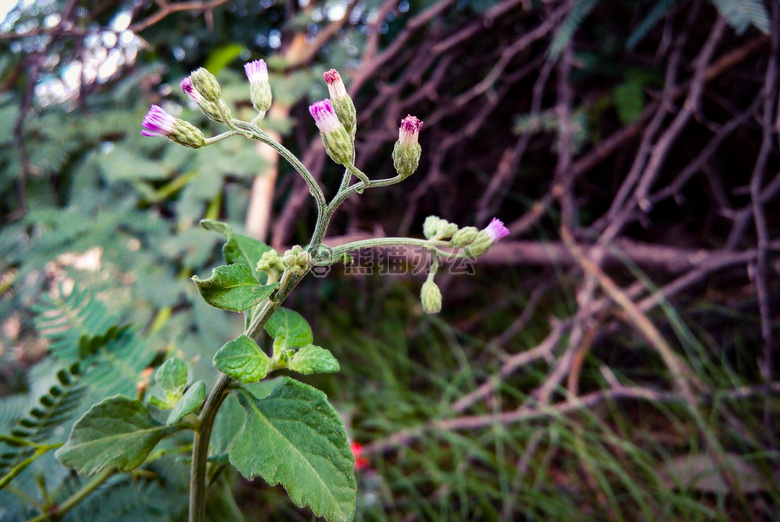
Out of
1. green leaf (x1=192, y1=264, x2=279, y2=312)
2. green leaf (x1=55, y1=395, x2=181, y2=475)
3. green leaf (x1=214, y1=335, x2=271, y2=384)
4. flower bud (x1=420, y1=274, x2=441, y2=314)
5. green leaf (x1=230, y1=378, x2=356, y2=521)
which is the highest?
green leaf (x1=192, y1=264, x2=279, y2=312)

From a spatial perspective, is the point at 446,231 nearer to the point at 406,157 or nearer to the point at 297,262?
the point at 406,157

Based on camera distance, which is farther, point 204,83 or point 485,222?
point 485,222

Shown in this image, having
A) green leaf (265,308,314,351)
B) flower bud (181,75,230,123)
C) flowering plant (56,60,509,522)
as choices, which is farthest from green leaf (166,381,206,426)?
flower bud (181,75,230,123)

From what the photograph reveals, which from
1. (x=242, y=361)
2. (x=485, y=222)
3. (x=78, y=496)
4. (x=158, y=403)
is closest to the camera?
(x=242, y=361)

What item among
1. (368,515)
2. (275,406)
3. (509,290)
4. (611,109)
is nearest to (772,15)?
(611,109)

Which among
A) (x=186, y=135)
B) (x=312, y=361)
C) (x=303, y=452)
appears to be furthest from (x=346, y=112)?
(x=303, y=452)

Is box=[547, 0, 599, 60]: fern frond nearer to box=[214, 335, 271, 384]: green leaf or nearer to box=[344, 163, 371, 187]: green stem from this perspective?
box=[344, 163, 371, 187]: green stem

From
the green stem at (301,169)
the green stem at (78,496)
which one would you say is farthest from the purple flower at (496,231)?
the green stem at (78,496)
